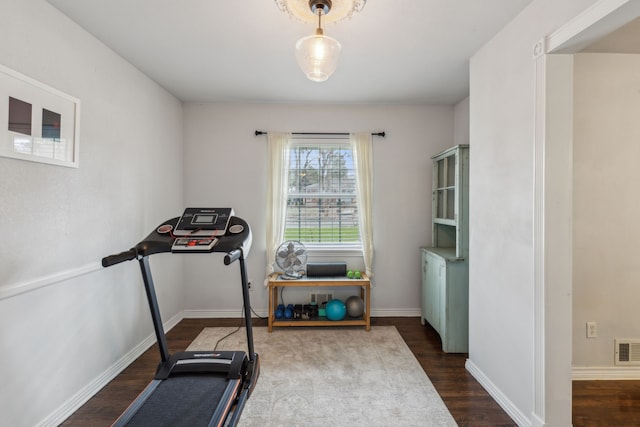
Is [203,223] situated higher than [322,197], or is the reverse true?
[322,197]

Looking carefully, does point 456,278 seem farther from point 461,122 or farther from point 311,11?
point 311,11

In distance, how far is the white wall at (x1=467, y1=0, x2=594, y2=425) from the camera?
1.83 m

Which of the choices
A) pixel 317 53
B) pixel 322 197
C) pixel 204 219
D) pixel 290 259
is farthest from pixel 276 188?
pixel 317 53

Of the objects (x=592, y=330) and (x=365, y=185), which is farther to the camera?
(x=365, y=185)

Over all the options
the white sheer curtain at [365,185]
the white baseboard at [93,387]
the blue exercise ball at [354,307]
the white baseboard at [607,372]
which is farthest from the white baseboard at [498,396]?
the white baseboard at [93,387]

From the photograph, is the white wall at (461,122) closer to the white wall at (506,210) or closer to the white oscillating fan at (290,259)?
the white wall at (506,210)

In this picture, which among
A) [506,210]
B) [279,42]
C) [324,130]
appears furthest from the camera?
[324,130]

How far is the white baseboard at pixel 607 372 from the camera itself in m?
2.37

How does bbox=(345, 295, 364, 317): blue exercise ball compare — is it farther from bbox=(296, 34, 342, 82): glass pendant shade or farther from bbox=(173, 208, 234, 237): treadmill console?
bbox=(296, 34, 342, 82): glass pendant shade

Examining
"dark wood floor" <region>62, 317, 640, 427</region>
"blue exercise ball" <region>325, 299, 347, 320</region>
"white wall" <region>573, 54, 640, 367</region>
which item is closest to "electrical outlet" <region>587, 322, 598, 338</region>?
"white wall" <region>573, 54, 640, 367</region>

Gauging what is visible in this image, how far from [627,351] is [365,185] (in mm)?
2615

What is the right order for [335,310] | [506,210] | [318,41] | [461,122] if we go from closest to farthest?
1. [318,41]
2. [506,210]
3. [335,310]
4. [461,122]

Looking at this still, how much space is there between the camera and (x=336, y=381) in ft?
7.82

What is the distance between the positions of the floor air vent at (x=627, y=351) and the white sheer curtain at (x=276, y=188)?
3104mm
